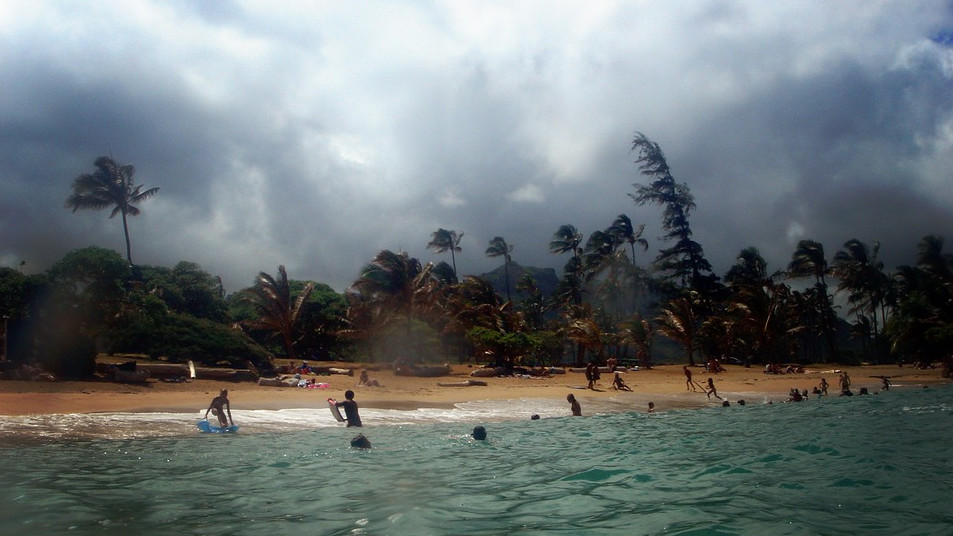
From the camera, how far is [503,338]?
3816 centimetres

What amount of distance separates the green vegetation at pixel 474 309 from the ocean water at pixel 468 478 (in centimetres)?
907

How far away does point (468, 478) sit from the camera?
10656 mm

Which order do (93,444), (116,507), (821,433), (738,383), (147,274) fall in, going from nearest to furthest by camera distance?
(116,507), (93,444), (821,433), (738,383), (147,274)

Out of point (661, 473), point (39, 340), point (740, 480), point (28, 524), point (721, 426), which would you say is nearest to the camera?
point (28, 524)

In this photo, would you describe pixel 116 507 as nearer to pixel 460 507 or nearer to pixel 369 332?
pixel 460 507

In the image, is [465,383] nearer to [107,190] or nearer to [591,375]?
[591,375]

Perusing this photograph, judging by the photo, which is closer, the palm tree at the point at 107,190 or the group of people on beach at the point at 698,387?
the group of people on beach at the point at 698,387

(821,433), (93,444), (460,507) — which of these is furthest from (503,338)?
(460,507)

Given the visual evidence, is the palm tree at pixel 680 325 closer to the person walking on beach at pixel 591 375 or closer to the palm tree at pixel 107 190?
the person walking on beach at pixel 591 375

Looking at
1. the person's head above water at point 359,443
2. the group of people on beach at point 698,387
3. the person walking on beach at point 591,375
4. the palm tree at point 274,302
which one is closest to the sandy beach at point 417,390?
the group of people on beach at point 698,387

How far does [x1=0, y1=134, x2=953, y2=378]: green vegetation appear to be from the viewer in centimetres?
2368

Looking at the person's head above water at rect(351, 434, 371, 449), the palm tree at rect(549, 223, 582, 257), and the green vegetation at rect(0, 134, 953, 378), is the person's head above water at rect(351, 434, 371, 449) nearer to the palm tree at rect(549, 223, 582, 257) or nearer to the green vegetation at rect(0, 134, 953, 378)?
the green vegetation at rect(0, 134, 953, 378)

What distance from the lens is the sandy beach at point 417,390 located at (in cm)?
1888

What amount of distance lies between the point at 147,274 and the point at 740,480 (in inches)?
2056
